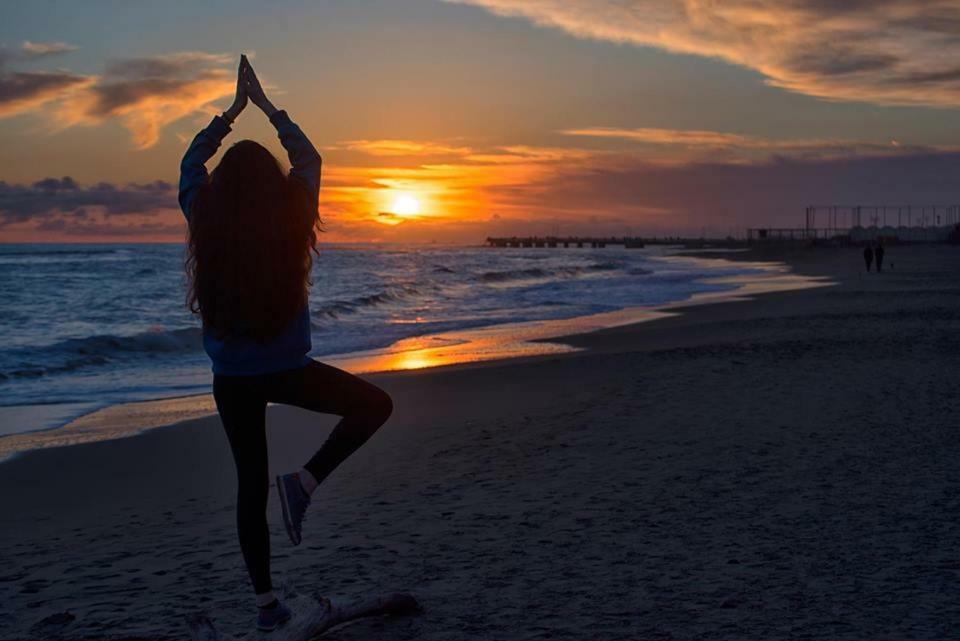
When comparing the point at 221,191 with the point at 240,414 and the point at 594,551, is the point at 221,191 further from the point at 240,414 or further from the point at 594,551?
the point at 594,551

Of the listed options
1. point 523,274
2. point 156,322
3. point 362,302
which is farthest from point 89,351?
point 523,274

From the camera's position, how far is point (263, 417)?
3652mm

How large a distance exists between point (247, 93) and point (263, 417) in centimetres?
134

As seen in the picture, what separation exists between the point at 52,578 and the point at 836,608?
388 centimetres

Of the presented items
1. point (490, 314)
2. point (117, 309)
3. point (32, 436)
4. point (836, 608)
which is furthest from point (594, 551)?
point (117, 309)

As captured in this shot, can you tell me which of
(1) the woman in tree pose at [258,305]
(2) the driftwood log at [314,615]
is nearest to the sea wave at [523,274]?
(2) the driftwood log at [314,615]

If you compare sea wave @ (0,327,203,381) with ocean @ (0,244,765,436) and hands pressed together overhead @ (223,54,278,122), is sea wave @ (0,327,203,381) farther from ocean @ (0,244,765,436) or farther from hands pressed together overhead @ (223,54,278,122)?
hands pressed together overhead @ (223,54,278,122)

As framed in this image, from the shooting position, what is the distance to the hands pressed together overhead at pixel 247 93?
3814 mm

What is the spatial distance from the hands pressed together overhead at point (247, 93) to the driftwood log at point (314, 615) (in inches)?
79.7

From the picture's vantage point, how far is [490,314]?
94.2 feet

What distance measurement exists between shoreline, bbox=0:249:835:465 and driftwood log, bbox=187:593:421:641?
5.78 metres

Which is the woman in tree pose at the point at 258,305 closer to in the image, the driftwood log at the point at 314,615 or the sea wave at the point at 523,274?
the driftwood log at the point at 314,615

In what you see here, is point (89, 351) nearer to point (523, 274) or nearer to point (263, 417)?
point (263, 417)

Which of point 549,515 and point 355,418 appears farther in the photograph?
point 549,515
